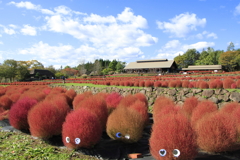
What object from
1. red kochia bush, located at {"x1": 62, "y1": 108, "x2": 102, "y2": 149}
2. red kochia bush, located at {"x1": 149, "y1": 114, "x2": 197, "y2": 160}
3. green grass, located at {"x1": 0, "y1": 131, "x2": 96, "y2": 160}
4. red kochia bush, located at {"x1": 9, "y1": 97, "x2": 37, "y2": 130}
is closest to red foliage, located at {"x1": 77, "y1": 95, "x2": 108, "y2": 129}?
red kochia bush, located at {"x1": 62, "y1": 108, "x2": 102, "y2": 149}

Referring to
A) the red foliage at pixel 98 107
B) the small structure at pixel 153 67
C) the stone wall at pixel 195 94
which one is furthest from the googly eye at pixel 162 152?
the small structure at pixel 153 67

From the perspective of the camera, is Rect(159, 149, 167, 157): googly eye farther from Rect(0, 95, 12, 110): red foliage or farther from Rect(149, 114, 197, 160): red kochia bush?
Rect(0, 95, 12, 110): red foliage

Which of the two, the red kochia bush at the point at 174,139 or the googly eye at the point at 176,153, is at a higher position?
the red kochia bush at the point at 174,139

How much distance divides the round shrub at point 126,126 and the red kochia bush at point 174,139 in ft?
6.29

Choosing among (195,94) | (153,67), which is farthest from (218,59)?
(195,94)

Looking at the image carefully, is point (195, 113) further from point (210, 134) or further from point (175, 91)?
point (175, 91)

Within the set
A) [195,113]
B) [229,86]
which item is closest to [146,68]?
[229,86]

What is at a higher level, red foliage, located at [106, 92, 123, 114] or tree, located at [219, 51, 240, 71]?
tree, located at [219, 51, 240, 71]

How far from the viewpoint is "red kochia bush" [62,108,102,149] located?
18.9 ft

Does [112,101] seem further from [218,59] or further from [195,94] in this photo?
[218,59]

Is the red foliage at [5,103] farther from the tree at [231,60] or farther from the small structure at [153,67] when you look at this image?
the tree at [231,60]

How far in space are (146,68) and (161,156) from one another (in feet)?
193

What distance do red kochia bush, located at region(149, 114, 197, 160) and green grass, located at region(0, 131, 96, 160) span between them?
2.56m

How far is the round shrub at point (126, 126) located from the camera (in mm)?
6340
